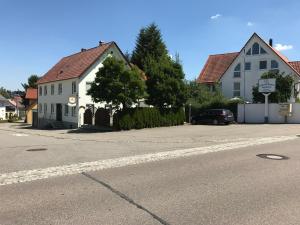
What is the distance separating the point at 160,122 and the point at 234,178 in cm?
2414

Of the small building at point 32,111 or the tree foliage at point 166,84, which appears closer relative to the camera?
the tree foliage at point 166,84

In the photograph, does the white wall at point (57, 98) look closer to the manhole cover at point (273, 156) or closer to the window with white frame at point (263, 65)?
the window with white frame at point (263, 65)

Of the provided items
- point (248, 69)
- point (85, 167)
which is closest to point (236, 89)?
point (248, 69)

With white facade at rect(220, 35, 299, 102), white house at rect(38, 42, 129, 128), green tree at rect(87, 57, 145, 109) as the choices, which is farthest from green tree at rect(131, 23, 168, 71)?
green tree at rect(87, 57, 145, 109)

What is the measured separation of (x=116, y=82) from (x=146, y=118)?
4.67 meters

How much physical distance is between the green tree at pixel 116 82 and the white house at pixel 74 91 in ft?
8.64

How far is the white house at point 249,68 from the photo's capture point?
49969 mm

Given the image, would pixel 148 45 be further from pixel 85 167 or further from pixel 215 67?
pixel 85 167

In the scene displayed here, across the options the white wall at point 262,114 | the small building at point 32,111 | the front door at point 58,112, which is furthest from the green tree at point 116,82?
the small building at point 32,111

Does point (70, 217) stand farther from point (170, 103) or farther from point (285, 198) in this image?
point (170, 103)

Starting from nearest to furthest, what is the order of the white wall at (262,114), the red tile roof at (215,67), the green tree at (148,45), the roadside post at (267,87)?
the white wall at (262,114) → the roadside post at (267,87) → the red tile roof at (215,67) → the green tree at (148,45)

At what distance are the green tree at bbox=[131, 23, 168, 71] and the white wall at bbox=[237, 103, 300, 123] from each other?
26.9 m

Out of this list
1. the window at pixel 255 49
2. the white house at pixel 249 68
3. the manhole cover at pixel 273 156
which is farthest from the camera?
the window at pixel 255 49

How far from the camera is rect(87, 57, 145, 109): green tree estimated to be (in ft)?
94.7
